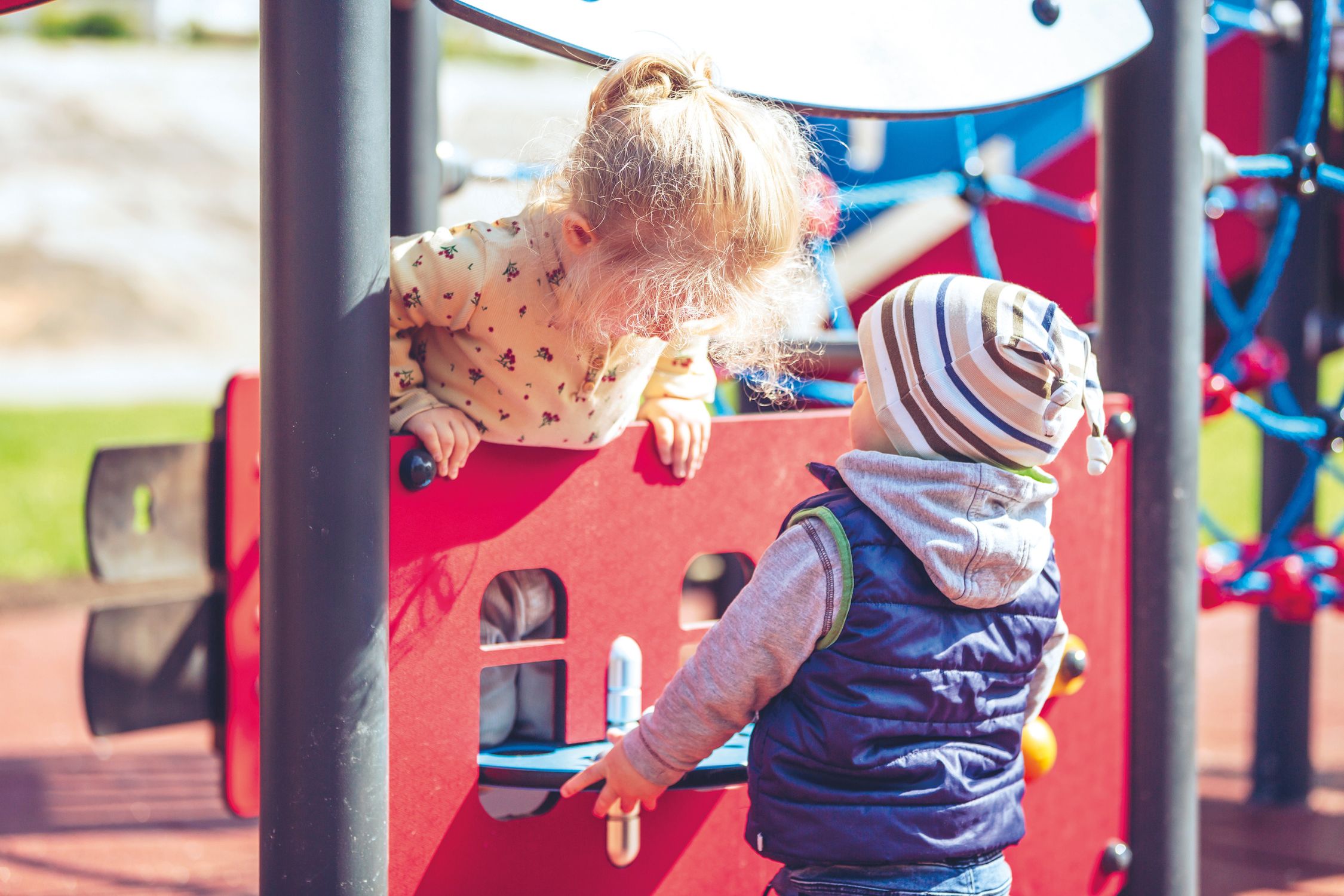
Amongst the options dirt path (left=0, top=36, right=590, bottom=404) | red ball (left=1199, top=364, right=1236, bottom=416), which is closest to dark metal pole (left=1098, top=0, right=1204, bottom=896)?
red ball (left=1199, top=364, right=1236, bottom=416)

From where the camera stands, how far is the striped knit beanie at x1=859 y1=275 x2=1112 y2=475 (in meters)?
1.03

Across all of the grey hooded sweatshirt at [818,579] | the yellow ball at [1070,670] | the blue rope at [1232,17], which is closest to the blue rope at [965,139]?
the blue rope at [1232,17]

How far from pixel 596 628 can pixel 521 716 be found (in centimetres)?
13

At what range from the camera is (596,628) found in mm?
1293

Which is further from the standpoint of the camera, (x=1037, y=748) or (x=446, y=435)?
(x=1037, y=748)

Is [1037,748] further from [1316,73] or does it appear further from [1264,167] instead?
[1316,73]

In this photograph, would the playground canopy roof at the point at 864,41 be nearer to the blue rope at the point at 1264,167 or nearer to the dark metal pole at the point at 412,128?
the blue rope at the point at 1264,167

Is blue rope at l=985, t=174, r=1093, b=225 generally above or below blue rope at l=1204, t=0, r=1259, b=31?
below

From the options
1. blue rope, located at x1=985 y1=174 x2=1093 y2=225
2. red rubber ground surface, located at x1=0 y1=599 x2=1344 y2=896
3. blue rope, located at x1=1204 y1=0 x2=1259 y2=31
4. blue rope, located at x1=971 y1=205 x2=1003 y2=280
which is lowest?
red rubber ground surface, located at x1=0 y1=599 x2=1344 y2=896

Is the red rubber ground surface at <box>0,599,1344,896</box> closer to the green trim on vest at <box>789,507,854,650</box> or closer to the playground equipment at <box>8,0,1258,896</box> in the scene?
the playground equipment at <box>8,0,1258,896</box>

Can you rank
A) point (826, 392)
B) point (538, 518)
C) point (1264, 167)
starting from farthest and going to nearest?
point (826, 392) < point (1264, 167) < point (538, 518)

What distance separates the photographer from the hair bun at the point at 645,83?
108 cm

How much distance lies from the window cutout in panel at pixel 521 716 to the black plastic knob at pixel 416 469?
242 millimetres

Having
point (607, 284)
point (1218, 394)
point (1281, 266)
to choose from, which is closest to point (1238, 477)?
point (1281, 266)
